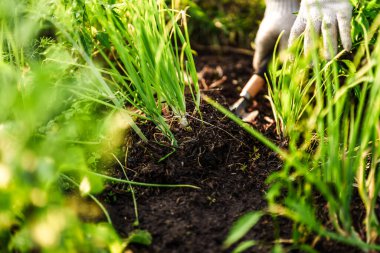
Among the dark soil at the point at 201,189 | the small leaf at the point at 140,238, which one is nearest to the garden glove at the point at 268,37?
the dark soil at the point at 201,189

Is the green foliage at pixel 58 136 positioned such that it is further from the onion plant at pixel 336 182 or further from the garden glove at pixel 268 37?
the garden glove at pixel 268 37

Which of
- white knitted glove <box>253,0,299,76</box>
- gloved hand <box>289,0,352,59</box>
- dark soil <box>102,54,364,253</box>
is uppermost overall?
gloved hand <box>289,0,352,59</box>

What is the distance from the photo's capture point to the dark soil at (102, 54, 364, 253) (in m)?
1.29

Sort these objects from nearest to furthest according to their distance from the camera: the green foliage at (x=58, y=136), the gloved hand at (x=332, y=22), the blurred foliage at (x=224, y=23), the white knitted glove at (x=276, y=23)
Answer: the green foliage at (x=58, y=136)
the gloved hand at (x=332, y=22)
the white knitted glove at (x=276, y=23)
the blurred foliage at (x=224, y=23)

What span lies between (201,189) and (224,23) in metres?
1.53

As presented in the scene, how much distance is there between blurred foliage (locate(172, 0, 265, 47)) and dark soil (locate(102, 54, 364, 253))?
1.06m

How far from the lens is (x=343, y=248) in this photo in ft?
3.97

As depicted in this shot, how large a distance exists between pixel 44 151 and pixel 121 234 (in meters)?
0.39

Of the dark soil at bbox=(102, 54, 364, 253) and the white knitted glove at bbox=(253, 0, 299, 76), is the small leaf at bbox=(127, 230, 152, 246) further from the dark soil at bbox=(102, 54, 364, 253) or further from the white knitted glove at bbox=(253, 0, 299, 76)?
the white knitted glove at bbox=(253, 0, 299, 76)

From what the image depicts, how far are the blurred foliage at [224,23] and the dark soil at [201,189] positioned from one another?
1061mm

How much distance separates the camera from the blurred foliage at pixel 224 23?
2.76 metres

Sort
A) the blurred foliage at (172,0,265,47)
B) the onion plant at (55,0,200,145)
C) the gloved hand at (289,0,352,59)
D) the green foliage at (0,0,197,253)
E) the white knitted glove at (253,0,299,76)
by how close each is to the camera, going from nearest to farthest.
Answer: the green foliage at (0,0,197,253)
the onion plant at (55,0,200,145)
the gloved hand at (289,0,352,59)
the white knitted glove at (253,0,299,76)
the blurred foliage at (172,0,265,47)

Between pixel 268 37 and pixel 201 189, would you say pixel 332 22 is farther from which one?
pixel 201 189

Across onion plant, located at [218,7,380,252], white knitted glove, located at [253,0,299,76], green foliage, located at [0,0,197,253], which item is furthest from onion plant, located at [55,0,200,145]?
white knitted glove, located at [253,0,299,76]
